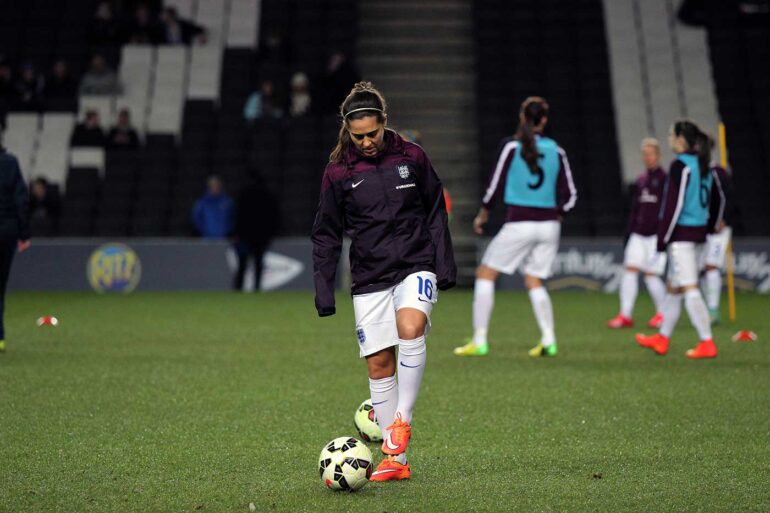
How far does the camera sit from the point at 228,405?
27.0ft

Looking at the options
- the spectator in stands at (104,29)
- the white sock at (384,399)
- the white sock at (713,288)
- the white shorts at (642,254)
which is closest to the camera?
the white sock at (384,399)

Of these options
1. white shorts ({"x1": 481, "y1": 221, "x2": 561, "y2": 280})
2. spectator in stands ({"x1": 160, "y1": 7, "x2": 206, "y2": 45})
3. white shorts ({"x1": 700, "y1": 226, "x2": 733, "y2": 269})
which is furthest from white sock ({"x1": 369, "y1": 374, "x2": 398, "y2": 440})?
spectator in stands ({"x1": 160, "y1": 7, "x2": 206, "y2": 45})

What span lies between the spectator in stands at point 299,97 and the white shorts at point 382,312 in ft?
60.9

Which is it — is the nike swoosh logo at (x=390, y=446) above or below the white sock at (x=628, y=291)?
below

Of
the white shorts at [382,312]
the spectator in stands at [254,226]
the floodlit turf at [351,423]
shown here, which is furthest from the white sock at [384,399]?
the spectator in stands at [254,226]

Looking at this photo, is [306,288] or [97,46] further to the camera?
[97,46]

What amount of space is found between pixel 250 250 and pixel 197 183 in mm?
3025

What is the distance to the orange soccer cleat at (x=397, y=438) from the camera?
227 inches

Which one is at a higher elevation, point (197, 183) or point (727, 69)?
point (727, 69)

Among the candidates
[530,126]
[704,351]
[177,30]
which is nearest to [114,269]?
[177,30]

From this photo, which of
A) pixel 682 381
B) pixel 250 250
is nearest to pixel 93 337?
pixel 682 381

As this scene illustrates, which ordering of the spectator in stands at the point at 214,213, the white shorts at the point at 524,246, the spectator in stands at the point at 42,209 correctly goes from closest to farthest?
the white shorts at the point at 524,246
the spectator in stands at the point at 214,213
the spectator in stands at the point at 42,209

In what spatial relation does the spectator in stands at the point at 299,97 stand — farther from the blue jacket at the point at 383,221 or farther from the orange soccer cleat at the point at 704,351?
the blue jacket at the point at 383,221

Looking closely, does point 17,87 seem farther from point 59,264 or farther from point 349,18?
A: point 349,18
